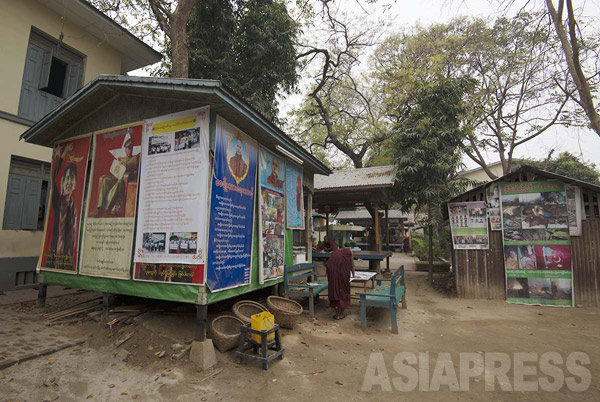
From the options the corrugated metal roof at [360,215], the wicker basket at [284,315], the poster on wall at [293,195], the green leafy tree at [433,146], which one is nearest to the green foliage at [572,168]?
the corrugated metal roof at [360,215]

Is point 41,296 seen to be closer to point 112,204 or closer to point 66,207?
point 66,207

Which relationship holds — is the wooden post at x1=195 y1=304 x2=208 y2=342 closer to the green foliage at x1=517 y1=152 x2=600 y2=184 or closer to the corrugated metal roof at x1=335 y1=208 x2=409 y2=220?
the corrugated metal roof at x1=335 y1=208 x2=409 y2=220

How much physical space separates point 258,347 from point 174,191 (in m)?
2.62

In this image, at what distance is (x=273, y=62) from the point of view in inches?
518

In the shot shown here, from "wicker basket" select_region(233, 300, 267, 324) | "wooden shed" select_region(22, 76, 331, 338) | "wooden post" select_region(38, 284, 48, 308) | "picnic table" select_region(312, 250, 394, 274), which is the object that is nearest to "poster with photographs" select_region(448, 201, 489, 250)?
"picnic table" select_region(312, 250, 394, 274)

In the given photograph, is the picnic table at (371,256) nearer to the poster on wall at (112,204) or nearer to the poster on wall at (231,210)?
the poster on wall at (231,210)

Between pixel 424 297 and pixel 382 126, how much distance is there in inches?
499

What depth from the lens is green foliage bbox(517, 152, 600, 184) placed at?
83.2ft

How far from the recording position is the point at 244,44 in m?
12.9

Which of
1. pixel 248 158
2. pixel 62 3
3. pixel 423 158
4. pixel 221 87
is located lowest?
pixel 248 158

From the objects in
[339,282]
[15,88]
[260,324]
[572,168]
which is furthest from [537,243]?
[572,168]

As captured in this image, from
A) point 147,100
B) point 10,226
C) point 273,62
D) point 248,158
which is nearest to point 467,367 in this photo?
point 248,158

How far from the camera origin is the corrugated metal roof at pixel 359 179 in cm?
1137

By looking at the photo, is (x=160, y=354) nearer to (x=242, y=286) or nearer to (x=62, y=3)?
(x=242, y=286)
